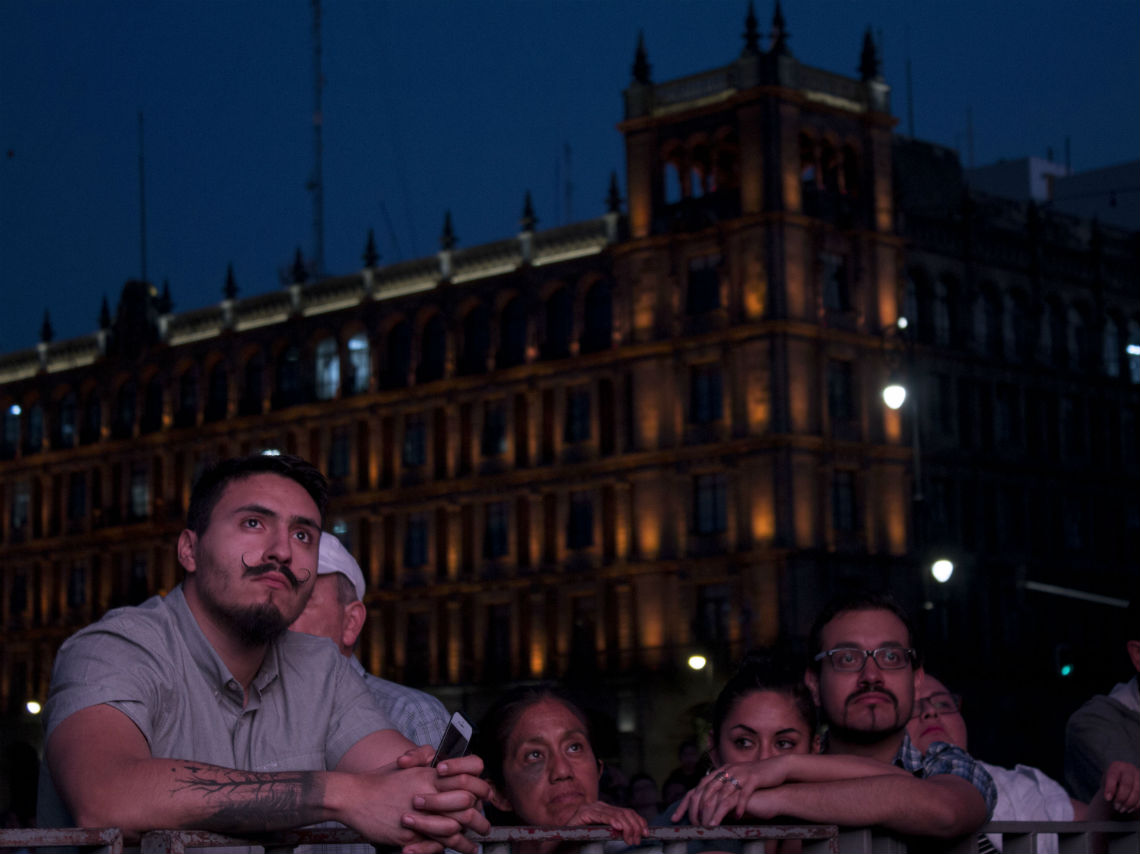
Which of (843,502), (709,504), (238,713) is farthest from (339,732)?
(843,502)

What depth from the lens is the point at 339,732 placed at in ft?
14.0

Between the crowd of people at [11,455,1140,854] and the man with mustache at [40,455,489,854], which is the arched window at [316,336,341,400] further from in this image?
the man with mustache at [40,455,489,854]

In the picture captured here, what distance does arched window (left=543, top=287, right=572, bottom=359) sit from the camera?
50.7 m

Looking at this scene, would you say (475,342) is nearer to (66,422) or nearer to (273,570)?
(66,422)

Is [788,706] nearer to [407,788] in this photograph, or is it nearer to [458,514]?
[407,788]

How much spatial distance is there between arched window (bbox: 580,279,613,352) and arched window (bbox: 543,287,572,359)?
0.66 metres

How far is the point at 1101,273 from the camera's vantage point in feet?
178

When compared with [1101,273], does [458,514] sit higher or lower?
lower

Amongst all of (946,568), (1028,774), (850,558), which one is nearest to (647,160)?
(850,558)

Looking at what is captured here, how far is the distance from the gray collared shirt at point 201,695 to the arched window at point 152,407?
2252 inches

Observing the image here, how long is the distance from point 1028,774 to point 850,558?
127 feet

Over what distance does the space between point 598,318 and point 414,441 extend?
22.2 feet

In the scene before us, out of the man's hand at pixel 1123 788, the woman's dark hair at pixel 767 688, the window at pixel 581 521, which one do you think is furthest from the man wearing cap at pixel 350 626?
the window at pixel 581 521

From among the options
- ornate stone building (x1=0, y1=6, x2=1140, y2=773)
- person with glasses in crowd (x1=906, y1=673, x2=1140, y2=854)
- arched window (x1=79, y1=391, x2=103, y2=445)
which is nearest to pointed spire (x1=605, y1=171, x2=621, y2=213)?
ornate stone building (x1=0, y1=6, x2=1140, y2=773)
